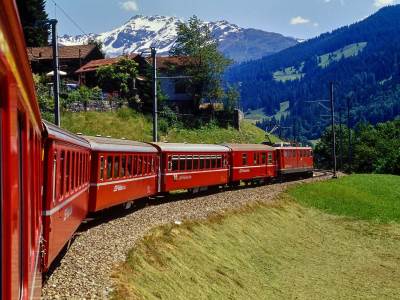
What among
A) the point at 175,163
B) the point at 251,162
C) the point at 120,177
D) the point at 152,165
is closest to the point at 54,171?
the point at 120,177

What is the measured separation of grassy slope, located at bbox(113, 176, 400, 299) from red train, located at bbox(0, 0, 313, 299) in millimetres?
2182

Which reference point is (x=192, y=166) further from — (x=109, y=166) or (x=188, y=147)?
(x=109, y=166)

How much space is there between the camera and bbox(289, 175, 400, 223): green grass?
36.3m

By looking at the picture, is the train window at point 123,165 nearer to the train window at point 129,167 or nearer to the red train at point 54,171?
the red train at point 54,171

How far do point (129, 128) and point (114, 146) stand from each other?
3439 centimetres

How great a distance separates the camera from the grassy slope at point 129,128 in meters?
48.4

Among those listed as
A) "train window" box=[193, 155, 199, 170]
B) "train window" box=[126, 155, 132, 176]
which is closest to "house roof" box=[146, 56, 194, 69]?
"train window" box=[193, 155, 199, 170]

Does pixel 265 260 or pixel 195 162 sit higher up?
pixel 195 162

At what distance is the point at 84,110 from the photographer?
5191cm

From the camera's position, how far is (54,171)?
9.54 metres

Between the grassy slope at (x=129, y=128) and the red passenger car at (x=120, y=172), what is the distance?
23.6 m

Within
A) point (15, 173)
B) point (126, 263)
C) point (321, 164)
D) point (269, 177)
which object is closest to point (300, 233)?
point (269, 177)

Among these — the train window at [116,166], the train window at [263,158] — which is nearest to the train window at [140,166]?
the train window at [116,166]

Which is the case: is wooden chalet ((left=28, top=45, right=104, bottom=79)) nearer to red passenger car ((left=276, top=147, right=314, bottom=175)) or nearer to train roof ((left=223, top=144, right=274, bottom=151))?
red passenger car ((left=276, top=147, right=314, bottom=175))
